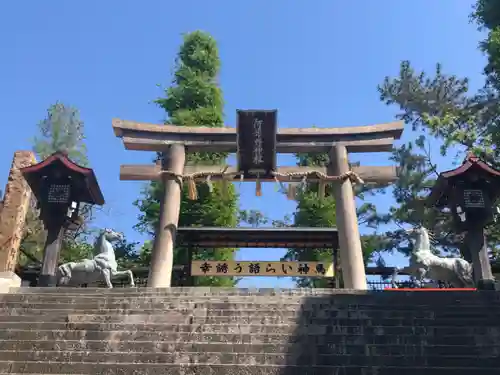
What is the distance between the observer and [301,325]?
696 centimetres

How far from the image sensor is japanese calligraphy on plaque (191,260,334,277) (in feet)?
45.2

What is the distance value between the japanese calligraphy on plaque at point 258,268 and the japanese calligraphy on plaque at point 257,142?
2.62m

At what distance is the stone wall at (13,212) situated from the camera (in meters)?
11.3

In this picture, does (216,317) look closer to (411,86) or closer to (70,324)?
(70,324)

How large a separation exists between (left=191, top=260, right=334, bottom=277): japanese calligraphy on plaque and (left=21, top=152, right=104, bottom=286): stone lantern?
451cm

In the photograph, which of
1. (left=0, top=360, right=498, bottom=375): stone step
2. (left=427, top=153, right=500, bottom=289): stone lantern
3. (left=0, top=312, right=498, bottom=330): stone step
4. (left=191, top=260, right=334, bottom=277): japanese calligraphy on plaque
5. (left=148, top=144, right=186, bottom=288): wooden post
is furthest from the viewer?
(left=191, top=260, right=334, bottom=277): japanese calligraphy on plaque

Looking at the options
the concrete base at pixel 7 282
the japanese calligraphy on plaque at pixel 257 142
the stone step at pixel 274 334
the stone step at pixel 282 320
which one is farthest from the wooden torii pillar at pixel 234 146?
the stone step at pixel 274 334

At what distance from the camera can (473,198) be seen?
9867 millimetres

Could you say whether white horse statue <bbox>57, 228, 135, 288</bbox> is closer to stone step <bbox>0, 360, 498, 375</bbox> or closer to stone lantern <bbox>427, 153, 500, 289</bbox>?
stone step <bbox>0, 360, 498, 375</bbox>

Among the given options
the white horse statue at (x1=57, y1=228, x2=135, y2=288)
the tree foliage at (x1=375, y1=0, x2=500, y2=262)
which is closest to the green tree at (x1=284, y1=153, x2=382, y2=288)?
the tree foliage at (x1=375, y1=0, x2=500, y2=262)

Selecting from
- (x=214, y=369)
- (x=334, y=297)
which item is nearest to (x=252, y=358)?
(x=214, y=369)

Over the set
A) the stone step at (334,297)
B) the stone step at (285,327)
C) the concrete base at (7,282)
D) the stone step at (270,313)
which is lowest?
the stone step at (285,327)

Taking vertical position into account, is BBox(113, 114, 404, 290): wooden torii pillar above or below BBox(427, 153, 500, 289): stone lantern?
above

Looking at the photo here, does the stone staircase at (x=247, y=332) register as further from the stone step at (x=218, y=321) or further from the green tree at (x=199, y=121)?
the green tree at (x=199, y=121)
